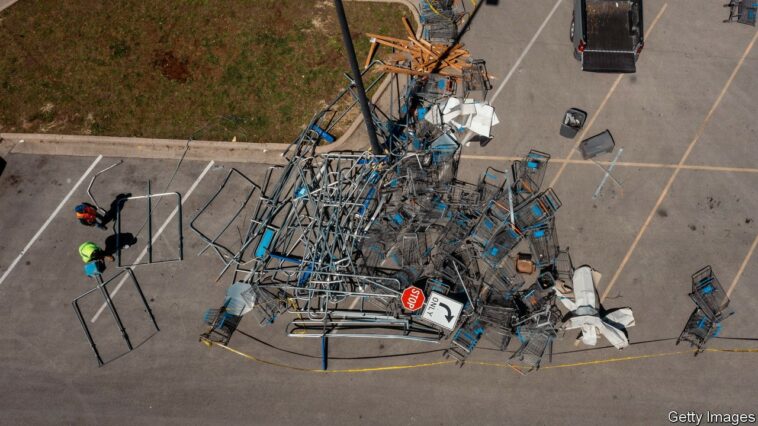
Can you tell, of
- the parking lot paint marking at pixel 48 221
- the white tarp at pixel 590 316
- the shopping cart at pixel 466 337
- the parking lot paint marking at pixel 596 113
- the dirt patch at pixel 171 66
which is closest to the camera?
the white tarp at pixel 590 316

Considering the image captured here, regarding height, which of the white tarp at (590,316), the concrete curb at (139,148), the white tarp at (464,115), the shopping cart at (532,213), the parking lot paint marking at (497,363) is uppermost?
the white tarp at (464,115)

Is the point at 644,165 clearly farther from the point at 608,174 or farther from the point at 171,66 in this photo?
the point at 171,66

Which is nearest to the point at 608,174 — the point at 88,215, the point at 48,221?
the point at 88,215

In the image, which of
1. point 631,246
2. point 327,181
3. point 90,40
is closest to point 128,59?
point 90,40

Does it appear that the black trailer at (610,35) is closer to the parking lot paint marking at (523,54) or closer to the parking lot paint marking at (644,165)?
Answer: the parking lot paint marking at (523,54)

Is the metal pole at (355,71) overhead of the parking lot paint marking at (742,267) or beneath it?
overhead

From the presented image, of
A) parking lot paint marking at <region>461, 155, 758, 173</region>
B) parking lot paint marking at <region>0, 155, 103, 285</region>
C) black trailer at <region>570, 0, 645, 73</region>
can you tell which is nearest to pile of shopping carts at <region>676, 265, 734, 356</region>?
parking lot paint marking at <region>461, 155, 758, 173</region>

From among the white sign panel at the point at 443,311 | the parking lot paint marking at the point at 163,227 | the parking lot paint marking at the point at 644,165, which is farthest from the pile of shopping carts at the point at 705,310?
the parking lot paint marking at the point at 163,227

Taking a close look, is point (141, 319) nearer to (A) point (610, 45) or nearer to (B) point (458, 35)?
(B) point (458, 35)
